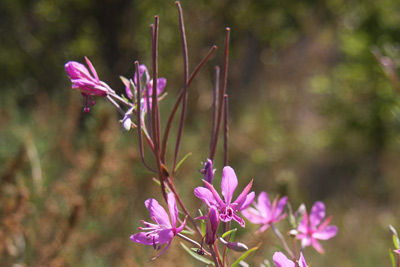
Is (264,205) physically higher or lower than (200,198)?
lower

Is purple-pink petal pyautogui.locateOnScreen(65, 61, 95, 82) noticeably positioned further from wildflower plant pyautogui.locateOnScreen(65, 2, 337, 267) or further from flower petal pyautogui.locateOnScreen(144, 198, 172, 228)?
flower petal pyautogui.locateOnScreen(144, 198, 172, 228)

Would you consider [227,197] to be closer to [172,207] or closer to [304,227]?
[172,207]

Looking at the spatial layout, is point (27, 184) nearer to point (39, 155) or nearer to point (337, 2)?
point (39, 155)

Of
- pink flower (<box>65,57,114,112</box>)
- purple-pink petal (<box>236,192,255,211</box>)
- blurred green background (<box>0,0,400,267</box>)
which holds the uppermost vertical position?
pink flower (<box>65,57,114,112</box>)

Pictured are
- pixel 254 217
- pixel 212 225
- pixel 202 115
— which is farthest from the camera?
pixel 202 115

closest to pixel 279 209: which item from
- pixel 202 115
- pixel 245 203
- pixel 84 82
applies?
pixel 245 203

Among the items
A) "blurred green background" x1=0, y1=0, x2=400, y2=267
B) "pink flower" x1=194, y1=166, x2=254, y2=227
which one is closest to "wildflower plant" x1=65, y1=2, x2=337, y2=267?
"pink flower" x1=194, y1=166, x2=254, y2=227

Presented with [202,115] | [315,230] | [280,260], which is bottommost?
[202,115]
